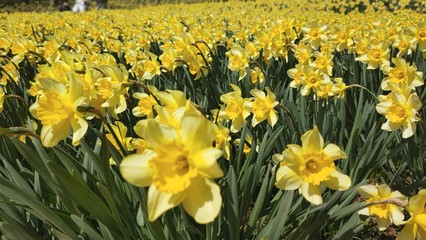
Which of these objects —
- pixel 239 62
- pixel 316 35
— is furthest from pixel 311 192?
pixel 316 35

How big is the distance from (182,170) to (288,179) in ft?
1.65

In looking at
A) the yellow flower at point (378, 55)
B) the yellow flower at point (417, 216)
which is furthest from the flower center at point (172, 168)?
the yellow flower at point (378, 55)

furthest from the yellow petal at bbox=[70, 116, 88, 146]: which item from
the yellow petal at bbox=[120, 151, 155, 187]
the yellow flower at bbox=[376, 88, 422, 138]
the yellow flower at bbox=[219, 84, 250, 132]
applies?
the yellow flower at bbox=[376, 88, 422, 138]

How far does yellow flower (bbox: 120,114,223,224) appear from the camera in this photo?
3.22ft

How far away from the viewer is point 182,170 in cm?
103

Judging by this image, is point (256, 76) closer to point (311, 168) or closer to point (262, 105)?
point (262, 105)

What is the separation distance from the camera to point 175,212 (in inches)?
66.2

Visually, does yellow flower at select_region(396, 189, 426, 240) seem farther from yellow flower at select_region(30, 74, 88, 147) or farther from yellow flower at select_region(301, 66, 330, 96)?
yellow flower at select_region(301, 66, 330, 96)

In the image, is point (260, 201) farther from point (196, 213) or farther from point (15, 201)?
point (15, 201)

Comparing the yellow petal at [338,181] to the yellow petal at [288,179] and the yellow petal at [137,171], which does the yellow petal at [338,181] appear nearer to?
the yellow petal at [288,179]

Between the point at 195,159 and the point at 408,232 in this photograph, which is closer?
the point at 195,159

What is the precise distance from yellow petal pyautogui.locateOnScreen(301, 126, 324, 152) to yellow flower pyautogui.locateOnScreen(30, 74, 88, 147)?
0.83m

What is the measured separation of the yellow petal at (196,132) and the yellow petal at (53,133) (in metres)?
0.62

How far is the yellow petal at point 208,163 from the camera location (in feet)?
3.18
